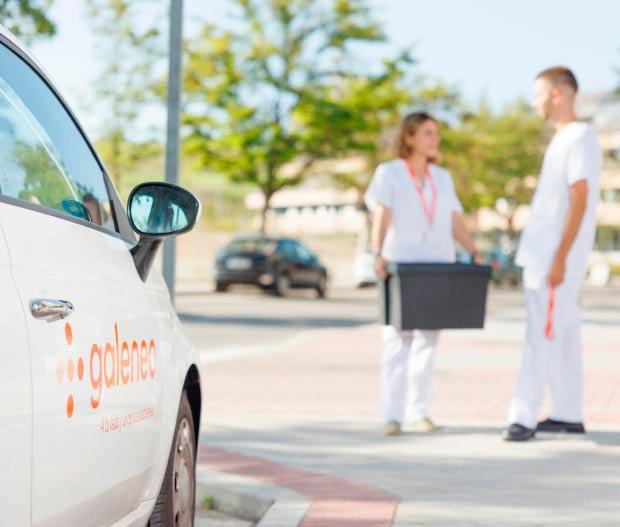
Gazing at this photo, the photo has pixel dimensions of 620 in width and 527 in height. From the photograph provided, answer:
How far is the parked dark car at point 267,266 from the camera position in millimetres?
33812

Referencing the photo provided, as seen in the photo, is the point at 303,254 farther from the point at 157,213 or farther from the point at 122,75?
the point at 157,213

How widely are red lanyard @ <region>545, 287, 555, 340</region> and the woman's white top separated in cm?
91

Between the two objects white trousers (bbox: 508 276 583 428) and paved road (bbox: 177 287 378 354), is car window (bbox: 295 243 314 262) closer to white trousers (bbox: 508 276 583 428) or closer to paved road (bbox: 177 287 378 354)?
paved road (bbox: 177 287 378 354)

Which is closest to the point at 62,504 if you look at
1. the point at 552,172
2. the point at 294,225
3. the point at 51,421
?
the point at 51,421

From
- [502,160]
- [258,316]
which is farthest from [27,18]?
[502,160]

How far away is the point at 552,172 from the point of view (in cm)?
732

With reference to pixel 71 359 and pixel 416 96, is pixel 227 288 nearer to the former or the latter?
pixel 416 96

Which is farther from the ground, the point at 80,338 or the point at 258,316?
the point at 80,338

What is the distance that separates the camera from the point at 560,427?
7.44 meters

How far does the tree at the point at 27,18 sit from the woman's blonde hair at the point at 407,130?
19244mm

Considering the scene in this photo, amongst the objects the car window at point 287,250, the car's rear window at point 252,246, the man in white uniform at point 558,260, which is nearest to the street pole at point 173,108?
the man in white uniform at point 558,260

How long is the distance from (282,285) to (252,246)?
1310 mm

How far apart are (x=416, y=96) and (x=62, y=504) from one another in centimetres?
5697

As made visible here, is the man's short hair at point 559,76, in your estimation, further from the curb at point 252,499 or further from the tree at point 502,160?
the tree at point 502,160
